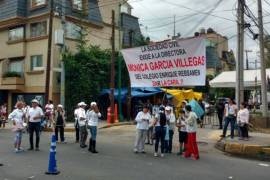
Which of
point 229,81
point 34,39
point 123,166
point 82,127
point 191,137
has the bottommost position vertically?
point 123,166

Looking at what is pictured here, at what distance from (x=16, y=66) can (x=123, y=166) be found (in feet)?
87.8

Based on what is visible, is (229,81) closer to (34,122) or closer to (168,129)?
(168,129)

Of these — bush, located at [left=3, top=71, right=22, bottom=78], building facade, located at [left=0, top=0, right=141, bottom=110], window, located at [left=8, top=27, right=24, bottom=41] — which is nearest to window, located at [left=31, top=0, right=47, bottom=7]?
building facade, located at [left=0, top=0, right=141, bottom=110]

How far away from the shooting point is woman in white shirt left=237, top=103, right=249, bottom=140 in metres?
16.8

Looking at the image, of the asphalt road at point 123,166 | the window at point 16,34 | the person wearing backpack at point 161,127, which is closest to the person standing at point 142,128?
the asphalt road at point 123,166

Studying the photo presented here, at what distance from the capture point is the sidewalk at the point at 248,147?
14.4 metres

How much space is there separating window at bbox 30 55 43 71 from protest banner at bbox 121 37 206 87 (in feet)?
57.8

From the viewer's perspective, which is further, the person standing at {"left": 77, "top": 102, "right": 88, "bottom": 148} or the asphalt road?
the person standing at {"left": 77, "top": 102, "right": 88, "bottom": 148}

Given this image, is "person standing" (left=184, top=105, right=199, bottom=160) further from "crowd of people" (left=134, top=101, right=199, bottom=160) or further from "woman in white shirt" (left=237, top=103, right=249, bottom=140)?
"woman in white shirt" (left=237, top=103, right=249, bottom=140)

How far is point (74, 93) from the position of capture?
3173cm

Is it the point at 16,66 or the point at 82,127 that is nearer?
the point at 82,127

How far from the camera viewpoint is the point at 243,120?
1678 centimetres

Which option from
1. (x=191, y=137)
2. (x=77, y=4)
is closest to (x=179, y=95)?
(x=77, y=4)

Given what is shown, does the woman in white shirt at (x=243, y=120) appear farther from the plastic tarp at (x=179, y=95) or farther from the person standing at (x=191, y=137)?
the plastic tarp at (x=179, y=95)
